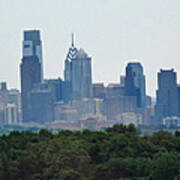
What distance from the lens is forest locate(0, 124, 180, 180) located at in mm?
41031

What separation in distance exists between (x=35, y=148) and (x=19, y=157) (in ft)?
7.37

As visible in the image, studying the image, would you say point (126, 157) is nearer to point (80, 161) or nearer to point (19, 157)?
point (80, 161)

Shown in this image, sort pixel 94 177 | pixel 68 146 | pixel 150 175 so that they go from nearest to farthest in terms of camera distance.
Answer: pixel 150 175
pixel 94 177
pixel 68 146

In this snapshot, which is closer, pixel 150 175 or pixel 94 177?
pixel 150 175

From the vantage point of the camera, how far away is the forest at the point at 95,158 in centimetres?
4103

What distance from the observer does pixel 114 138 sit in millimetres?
47031

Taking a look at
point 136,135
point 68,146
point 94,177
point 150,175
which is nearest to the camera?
point 150,175

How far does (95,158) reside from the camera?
4703cm

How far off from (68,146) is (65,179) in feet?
15.1

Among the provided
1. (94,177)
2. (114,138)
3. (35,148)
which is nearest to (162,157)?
(94,177)

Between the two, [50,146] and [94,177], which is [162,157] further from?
[50,146]

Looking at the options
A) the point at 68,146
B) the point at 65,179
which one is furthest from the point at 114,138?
the point at 65,179

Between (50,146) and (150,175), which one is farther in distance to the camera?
(50,146)

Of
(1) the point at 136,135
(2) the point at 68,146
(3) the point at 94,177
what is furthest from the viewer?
(1) the point at 136,135
